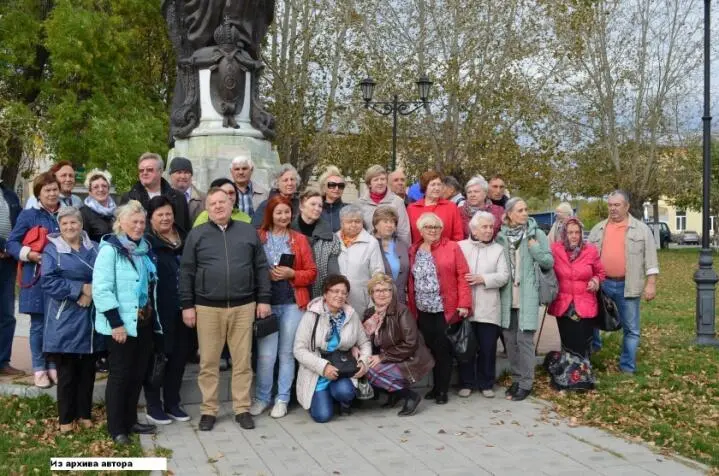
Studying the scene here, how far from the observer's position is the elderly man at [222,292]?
19.7ft

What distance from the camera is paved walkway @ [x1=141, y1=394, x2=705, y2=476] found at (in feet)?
17.1

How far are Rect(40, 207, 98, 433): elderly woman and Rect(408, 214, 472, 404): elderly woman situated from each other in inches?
114

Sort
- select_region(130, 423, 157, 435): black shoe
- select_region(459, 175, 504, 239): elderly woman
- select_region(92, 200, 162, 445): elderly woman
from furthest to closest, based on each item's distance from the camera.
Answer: select_region(459, 175, 504, 239): elderly woman, select_region(130, 423, 157, 435): black shoe, select_region(92, 200, 162, 445): elderly woman

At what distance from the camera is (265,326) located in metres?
6.21

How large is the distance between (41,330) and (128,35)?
1776 centimetres

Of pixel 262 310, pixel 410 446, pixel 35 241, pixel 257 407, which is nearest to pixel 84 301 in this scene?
pixel 35 241

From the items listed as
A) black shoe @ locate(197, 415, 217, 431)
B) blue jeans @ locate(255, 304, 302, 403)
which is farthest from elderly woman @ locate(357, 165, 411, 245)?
black shoe @ locate(197, 415, 217, 431)

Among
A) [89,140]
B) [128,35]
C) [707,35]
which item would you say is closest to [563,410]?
[707,35]

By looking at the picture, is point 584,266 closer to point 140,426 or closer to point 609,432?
point 609,432

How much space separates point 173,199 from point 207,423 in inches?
82.9

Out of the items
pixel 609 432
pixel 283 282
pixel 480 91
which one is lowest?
pixel 609 432

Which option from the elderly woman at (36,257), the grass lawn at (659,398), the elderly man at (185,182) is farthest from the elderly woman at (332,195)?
the grass lawn at (659,398)

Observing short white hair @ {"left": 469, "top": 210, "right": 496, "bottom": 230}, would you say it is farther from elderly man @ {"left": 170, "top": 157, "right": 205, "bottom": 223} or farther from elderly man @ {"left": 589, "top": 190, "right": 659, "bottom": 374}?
elderly man @ {"left": 170, "top": 157, "right": 205, "bottom": 223}

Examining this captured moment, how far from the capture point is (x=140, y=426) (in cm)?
593
